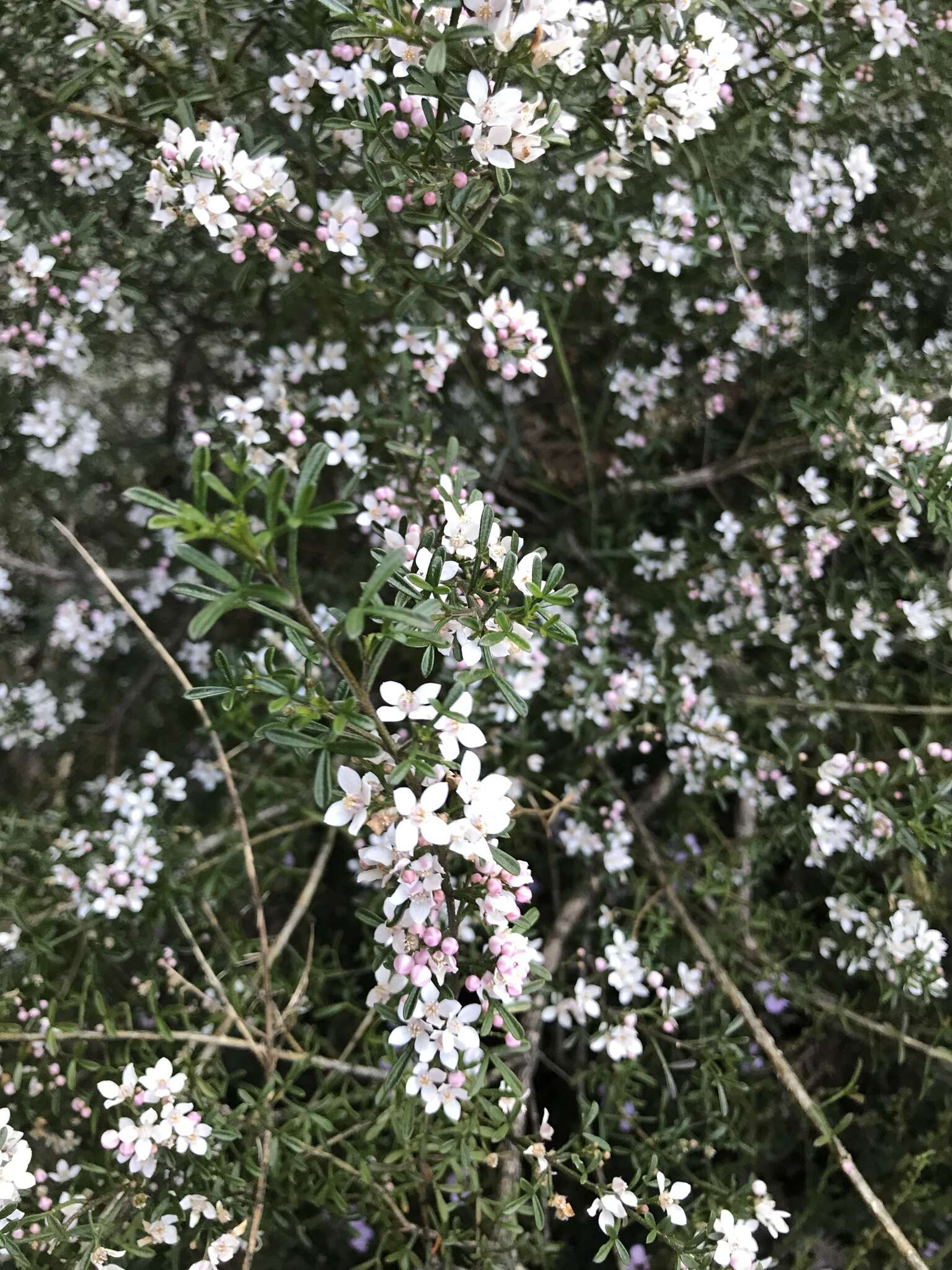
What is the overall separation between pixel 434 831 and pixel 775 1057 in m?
1.60

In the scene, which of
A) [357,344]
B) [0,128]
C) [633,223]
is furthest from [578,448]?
[0,128]

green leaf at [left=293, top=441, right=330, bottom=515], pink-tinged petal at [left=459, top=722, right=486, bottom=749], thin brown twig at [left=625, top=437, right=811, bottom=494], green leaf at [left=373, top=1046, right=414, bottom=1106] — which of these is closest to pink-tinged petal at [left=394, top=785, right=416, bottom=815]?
pink-tinged petal at [left=459, top=722, right=486, bottom=749]

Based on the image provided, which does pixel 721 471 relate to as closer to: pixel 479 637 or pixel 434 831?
Answer: pixel 479 637

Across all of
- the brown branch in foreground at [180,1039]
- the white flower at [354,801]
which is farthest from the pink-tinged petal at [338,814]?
the brown branch in foreground at [180,1039]

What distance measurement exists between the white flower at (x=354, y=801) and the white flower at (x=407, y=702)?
98 millimetres

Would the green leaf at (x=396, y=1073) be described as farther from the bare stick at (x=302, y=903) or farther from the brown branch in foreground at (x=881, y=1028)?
the brown branch in foreground at (x=881, y=1028)

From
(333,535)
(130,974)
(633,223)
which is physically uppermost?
(633,223)

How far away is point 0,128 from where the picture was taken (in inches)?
84.6

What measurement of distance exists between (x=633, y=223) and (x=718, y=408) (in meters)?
0.72

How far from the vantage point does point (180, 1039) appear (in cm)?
214

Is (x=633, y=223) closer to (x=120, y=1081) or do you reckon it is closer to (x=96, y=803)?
(x=96, y=803)

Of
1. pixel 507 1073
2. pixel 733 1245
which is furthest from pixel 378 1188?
pixel 733 1245

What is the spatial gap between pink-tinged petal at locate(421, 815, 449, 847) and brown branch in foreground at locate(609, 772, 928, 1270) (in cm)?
155

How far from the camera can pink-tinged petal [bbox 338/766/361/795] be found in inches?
48.6
